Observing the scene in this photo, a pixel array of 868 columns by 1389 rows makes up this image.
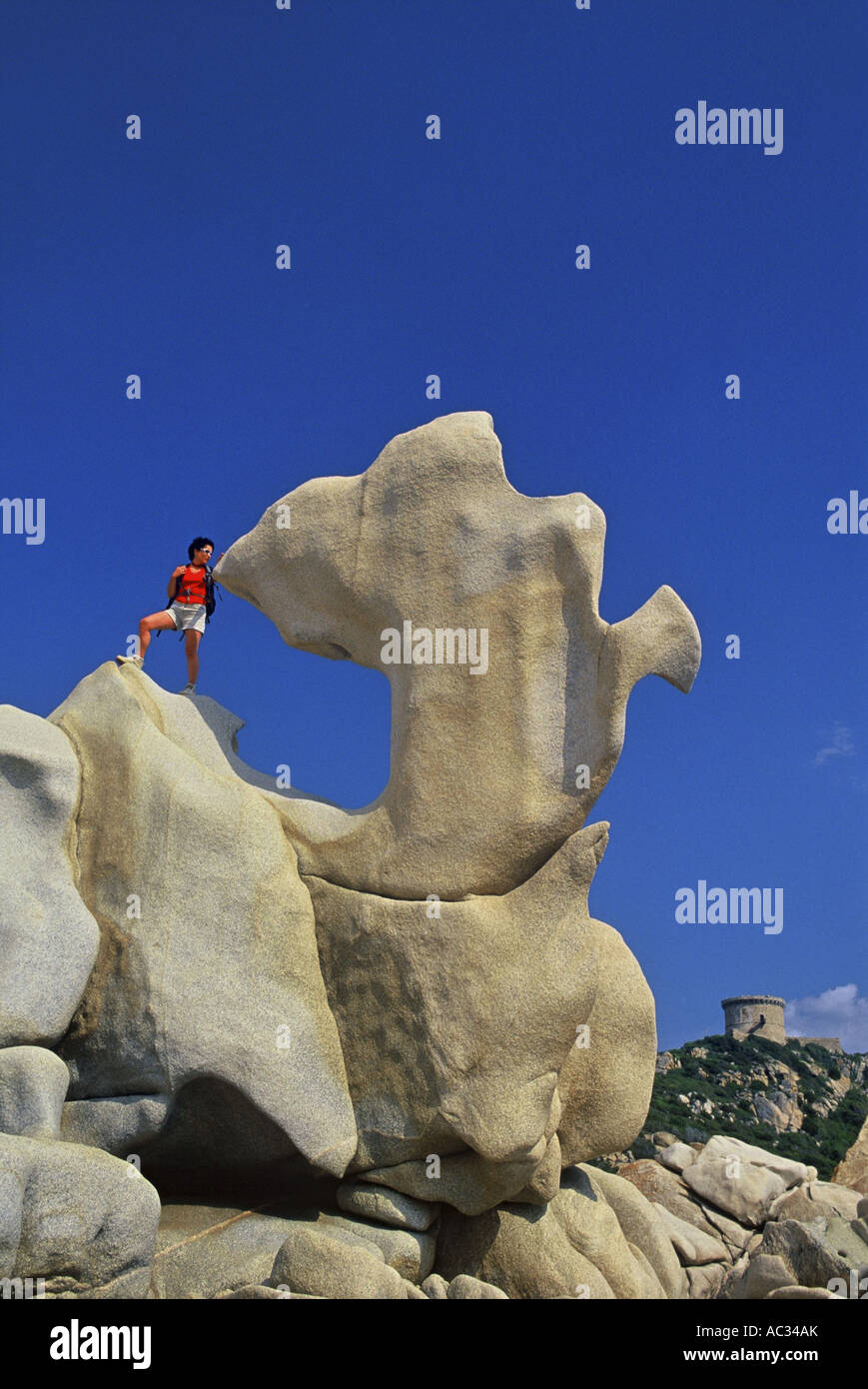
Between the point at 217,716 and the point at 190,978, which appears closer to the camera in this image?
the point at 190,978

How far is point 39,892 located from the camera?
31.3 feet

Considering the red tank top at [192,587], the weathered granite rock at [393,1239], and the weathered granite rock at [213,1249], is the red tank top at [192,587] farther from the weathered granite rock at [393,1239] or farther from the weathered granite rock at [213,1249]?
the weathered granite rock at [393,1239]

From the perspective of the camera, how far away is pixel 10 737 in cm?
982

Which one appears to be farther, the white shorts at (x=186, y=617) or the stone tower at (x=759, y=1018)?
the stone tower at (x=759, y=1018)

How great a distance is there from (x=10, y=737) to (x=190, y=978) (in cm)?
207

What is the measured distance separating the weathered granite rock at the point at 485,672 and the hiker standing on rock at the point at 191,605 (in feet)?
6.09

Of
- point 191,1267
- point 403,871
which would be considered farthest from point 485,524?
point 191,1267

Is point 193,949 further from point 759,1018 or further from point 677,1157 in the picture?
point 759,1018

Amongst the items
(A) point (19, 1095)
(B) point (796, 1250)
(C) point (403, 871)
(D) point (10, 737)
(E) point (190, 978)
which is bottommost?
(B) point (796, 1250)

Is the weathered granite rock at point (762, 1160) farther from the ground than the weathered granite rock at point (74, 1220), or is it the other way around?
the weathered granite rock at point (74, 1220)

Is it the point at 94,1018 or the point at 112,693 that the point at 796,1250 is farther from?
the point at 112,693

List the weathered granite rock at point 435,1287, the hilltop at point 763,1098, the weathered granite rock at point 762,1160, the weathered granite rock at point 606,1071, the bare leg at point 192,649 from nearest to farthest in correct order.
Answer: the weathered granite rock at point 435,1287 → the weathered granite rock at point 606,1071 → the bare leg at point 192,649 → the weathered granite rock at point 762,1160 → the hilltop at point 763,1098

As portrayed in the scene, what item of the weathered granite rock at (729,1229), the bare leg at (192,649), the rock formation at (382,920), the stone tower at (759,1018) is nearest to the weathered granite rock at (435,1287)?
the rock formation at (382,920)

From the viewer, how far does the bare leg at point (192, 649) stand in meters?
11.8
